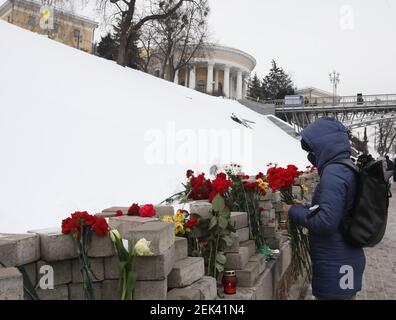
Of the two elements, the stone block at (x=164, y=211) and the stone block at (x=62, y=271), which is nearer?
the stone block at (x=62, y=271)

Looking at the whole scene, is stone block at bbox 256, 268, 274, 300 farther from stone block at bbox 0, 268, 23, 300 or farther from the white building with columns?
the white building with columns

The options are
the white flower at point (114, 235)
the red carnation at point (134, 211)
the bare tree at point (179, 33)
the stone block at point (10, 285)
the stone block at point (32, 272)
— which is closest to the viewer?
the stone block at point (10, 285)

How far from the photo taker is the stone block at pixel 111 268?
2725 millimetres

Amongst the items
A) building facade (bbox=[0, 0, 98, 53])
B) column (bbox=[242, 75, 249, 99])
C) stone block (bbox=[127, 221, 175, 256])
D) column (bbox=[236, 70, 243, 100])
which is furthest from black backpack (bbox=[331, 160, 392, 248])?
column (bbox=[242, 75, 249, 99])

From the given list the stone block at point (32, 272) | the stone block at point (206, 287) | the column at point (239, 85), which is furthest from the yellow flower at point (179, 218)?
the column at point (239, 85)

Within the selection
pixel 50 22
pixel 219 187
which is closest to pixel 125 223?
pixel 219 187

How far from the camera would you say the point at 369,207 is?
112 inches

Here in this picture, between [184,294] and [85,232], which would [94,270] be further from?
[184,294]

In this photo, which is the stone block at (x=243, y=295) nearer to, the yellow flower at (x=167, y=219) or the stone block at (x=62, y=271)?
the yellow flower at (x=167, y=219)

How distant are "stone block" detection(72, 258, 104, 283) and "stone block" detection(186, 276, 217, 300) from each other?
631mm

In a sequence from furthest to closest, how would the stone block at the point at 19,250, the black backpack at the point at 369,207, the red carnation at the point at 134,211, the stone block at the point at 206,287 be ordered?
1. the red carnation at the point at 134,211
2. the stone block at the point at 206,287
3. the black backpack at the point at 369,207
4. the stone block at the point at 19,250

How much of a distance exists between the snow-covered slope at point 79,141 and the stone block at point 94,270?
2734 mm

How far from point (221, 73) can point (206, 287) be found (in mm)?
61374

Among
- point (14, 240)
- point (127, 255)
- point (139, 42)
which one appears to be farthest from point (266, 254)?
point (139, 42)
